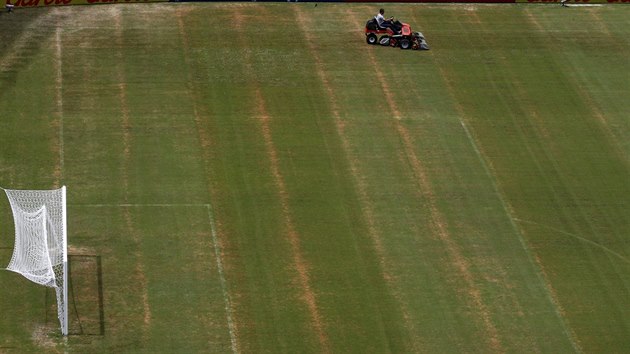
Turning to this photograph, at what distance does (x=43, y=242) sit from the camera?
63250mm

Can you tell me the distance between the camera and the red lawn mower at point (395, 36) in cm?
8638

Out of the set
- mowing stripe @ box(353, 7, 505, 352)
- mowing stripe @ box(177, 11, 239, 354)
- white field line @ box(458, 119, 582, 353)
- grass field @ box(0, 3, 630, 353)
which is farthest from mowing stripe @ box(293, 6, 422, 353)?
mowing stripe @ box(177, 11, 239, 354)

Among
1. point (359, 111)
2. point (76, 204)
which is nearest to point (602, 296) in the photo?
point (359, 111)

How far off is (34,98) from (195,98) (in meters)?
8.25

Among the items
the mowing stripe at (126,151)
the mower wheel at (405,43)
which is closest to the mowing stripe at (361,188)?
the mower wheel at (405,43)

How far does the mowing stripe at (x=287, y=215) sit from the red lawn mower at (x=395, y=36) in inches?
281

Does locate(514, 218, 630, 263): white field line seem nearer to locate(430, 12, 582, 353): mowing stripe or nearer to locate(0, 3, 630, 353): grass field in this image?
locate(0, 3, 630, 353): grass field

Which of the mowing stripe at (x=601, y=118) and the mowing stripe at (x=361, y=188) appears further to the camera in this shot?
the mowing stripe at (x=601, y=118)

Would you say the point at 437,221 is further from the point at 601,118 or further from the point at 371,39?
the point at 371,39

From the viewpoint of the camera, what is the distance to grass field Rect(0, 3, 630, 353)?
64125 mm

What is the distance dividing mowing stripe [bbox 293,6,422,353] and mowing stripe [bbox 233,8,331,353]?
3409 mm

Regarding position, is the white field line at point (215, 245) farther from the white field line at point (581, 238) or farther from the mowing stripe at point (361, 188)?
the white field line at point (581, 238)

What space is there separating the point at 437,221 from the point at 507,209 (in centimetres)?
367

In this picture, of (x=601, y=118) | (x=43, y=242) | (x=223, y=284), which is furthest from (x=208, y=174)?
(x=601, y=118)
